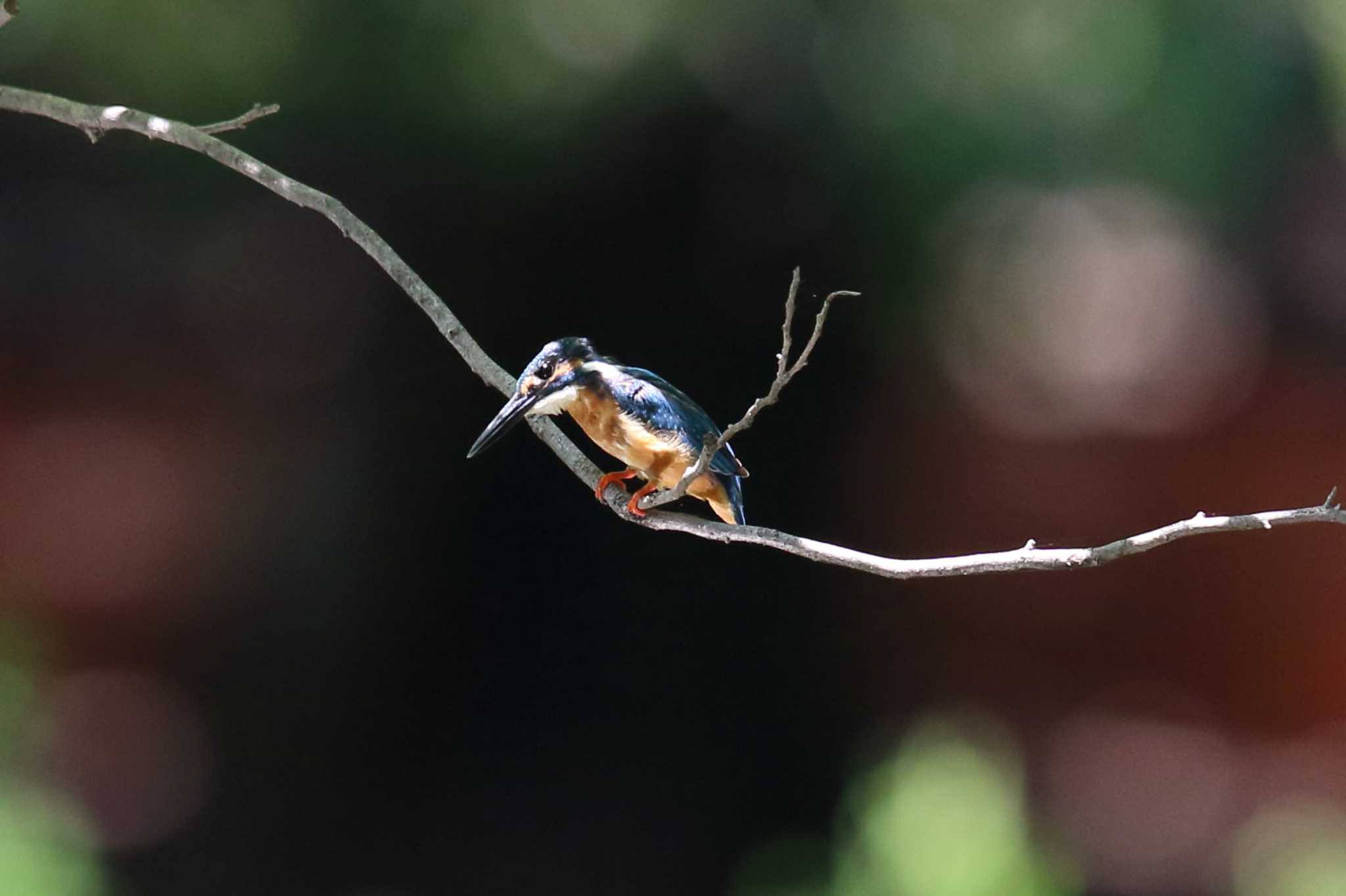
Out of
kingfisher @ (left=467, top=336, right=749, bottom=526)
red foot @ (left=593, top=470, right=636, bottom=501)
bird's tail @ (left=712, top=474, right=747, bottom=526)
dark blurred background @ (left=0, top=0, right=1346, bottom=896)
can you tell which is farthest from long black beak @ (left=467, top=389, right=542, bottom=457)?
dark blurred background @ (left=0, top=0, right=1346, bottom=896)

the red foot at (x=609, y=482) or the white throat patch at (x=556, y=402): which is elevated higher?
the white throat patch at (x=556, y=402)

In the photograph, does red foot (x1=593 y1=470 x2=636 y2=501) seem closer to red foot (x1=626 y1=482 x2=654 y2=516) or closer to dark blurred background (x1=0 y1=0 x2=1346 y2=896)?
red foot (x1=626 y1=482 x2=654 y2=516)

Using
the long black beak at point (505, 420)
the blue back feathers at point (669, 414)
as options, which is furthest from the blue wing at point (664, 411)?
the long black beak at point (505, 420)

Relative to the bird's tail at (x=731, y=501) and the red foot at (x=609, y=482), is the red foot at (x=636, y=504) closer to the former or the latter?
the red foot at (x=609, y=482)

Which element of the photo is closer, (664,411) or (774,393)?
(774,393)

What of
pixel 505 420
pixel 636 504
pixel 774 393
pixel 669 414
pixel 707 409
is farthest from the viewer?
pixel 707 409

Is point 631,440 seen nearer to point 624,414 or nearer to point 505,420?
point 624,414

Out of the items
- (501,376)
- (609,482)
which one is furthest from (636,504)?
(501,376)
